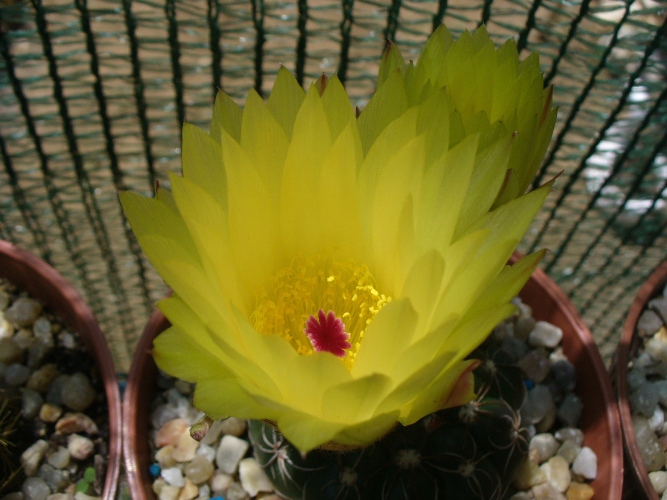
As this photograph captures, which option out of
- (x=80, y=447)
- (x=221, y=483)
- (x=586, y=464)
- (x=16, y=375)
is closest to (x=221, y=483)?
(x=221, y=483)

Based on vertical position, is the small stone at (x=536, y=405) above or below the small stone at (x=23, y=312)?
above

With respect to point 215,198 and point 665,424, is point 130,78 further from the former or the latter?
point 665,424

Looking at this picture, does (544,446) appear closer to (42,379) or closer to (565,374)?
(565,374)

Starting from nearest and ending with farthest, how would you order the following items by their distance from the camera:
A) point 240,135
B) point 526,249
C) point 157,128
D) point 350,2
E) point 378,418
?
1. point 378,418
2. point 240,135
3. point 350,2
4. point 526,249
5. point 157,128

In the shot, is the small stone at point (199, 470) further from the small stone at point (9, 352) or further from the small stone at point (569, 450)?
the small stone at point (569, 450)

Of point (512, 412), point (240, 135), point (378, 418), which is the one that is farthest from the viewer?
point (512, 412)

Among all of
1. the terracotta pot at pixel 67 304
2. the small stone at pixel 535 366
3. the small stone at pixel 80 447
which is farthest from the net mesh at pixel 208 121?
the small stone at pixel 80 447

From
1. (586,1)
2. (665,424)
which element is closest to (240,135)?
(586,1)
